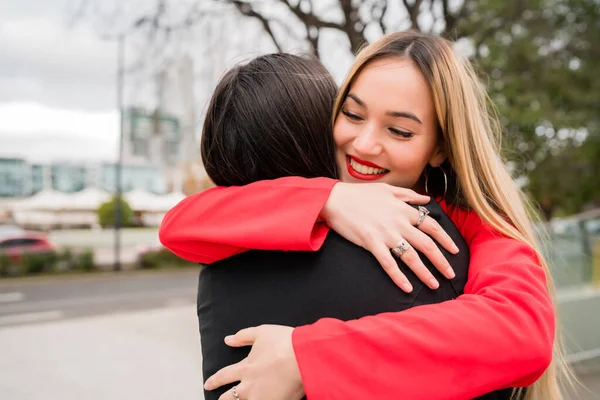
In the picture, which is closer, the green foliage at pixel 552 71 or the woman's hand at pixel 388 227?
the woman's hand at pixel 388 227

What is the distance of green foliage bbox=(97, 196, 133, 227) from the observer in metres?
22.4

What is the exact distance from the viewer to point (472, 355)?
0.89m

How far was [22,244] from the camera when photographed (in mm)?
19266

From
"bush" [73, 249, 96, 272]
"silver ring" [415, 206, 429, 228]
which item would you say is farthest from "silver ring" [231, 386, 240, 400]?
"bush" [73, 249, 96, 272]

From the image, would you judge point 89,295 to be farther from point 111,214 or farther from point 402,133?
point 402,133

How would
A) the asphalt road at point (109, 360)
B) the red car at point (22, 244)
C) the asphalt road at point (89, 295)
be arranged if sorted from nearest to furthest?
the asphalt road at point (109, 360), the asphalt road at point (89, 295), the red car at point (22, 244)

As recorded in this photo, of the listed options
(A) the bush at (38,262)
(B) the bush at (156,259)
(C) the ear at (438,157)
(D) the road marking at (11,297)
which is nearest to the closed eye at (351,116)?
(C) the ear at (438,157)

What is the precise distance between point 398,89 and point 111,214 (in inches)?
898

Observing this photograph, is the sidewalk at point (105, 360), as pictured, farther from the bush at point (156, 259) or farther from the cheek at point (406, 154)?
the bush at point (156, 259)

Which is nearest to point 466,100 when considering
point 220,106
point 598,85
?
point 220,106

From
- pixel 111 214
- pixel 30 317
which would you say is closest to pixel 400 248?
pixel 30 317

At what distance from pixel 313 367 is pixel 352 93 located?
60cm

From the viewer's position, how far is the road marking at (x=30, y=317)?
1200 cm

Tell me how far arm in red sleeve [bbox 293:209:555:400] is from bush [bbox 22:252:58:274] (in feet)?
67.7
